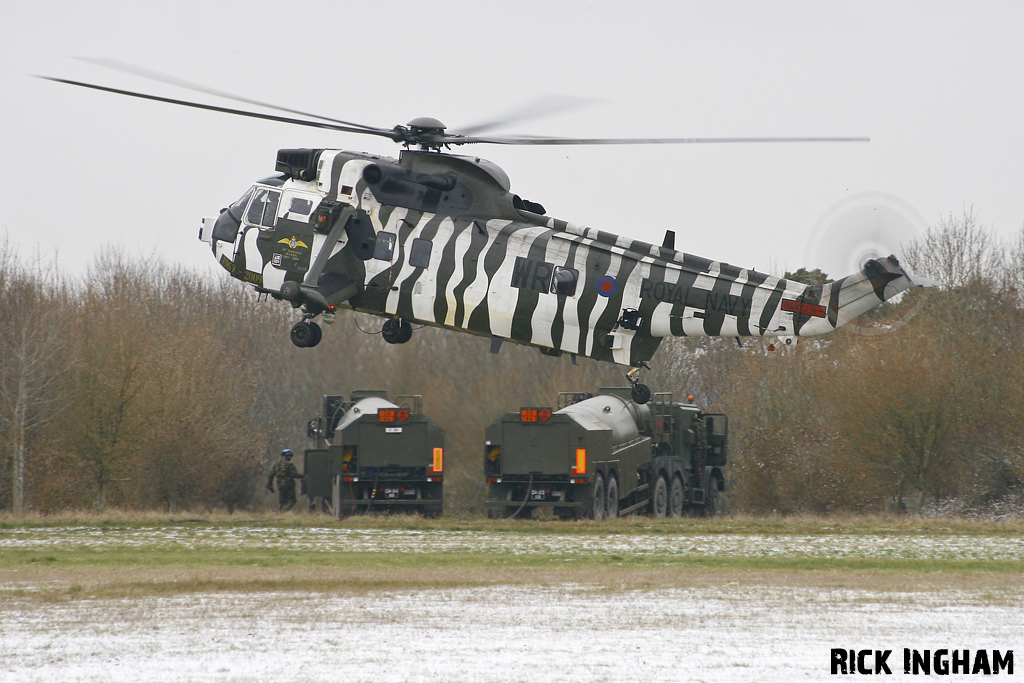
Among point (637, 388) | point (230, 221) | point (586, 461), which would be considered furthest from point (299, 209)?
point (586, 461)

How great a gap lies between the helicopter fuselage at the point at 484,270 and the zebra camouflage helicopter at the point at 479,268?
21 millimetres

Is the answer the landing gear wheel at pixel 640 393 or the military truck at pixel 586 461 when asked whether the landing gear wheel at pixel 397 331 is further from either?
the military truck at pixel 586 461

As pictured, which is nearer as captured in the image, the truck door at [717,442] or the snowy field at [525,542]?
→ the snowy field at [525,542]

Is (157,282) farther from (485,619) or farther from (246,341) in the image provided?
(485,619)

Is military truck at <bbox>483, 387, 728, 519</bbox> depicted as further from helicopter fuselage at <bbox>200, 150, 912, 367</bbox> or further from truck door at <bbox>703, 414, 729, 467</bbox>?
helicopter fuselage at <bbox>200, 150, 912, 367</bbox>

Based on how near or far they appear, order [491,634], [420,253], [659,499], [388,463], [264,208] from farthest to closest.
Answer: [659,499]
[388,463]
[264,208]
[420,253]
[491,634]

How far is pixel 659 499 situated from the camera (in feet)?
98.5

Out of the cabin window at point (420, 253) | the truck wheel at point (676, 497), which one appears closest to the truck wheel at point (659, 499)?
the truck wheel at point (676, 497)

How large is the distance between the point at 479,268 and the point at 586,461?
8.10 m

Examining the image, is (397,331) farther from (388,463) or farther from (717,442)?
(717,442)

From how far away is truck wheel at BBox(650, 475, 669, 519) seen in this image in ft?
97.5

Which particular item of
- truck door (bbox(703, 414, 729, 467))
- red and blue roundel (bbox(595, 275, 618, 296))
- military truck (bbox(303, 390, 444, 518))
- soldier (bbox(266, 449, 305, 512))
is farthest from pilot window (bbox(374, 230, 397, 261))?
truck door (bbox(703, 414, 729, 467))

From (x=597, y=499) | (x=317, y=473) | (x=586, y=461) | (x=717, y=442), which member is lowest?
(x=597, y=499)

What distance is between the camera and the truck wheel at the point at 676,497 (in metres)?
30.8
